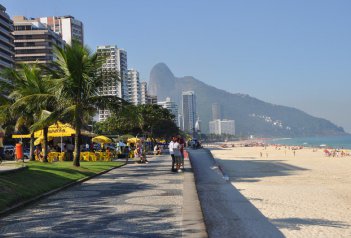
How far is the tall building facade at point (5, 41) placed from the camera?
93.0 metres

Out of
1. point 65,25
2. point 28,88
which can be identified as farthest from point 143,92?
point 28,88

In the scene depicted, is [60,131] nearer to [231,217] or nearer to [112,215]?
[231,217]

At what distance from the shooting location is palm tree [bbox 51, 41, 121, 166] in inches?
787

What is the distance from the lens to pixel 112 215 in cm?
860

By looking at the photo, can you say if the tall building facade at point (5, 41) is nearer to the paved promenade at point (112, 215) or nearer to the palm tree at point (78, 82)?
the palm tree at point (78, 82)

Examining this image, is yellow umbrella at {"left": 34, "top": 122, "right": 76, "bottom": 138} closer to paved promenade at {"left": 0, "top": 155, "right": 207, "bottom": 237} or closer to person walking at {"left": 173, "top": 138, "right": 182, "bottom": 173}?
person walking at {"left": 173, "top": 138, "right": 182, "bottom": 173}

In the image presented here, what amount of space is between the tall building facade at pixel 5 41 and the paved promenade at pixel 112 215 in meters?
86.5

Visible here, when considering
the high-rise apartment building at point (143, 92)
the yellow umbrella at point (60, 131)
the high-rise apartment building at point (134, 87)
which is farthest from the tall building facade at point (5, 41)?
the high-rise apartment building at point (143, 92)

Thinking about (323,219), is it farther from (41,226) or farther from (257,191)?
(41,226)

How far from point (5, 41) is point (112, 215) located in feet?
306

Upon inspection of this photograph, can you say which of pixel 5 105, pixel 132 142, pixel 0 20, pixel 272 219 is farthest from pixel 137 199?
pixel 0 20

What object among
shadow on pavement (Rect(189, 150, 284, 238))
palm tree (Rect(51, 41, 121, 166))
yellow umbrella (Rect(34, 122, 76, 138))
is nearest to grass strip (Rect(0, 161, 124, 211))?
shadow on pavement (Rect(189, 150, 284, 238))

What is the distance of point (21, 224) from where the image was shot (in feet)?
25.6

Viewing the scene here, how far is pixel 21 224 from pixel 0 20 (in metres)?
93.5
